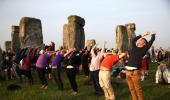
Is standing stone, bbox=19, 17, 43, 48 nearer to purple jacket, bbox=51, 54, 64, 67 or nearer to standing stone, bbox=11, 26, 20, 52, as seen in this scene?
standing stone, bbox=11, 26, 20, 52

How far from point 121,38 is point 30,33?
1312cm

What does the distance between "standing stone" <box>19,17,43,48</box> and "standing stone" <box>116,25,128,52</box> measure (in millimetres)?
11609

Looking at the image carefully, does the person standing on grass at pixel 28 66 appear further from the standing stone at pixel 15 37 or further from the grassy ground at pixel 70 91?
the standing stone at pixel 15 37

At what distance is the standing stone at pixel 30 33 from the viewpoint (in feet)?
100

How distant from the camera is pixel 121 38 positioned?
41.4 m

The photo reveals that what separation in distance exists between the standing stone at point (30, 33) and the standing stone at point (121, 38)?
38.1ft

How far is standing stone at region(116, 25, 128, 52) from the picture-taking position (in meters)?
41.3

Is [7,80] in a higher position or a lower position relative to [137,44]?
lower

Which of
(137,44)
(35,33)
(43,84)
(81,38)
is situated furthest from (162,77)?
(35,33)

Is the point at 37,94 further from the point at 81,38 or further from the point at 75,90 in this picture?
the point at 81,38

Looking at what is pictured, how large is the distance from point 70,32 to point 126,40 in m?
12.7

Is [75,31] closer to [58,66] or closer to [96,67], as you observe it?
[58,66]

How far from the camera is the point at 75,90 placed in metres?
15.9

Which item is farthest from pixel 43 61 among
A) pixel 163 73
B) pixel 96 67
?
pixel 163 73
